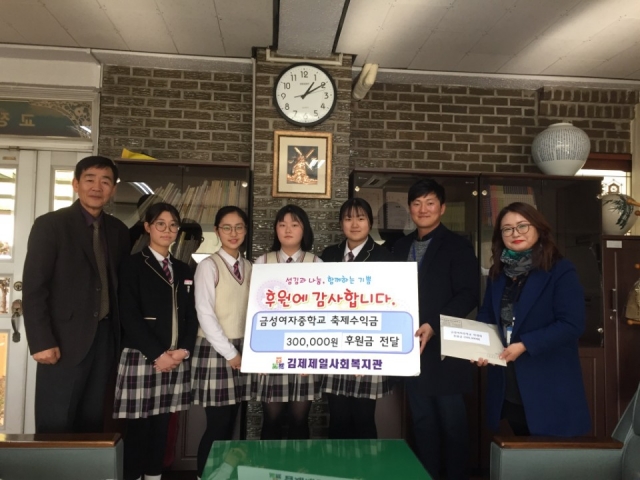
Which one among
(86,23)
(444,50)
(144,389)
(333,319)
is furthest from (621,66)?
(144,389)

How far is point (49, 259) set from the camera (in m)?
2.12

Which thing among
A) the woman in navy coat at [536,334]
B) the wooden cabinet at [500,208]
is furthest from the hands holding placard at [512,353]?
the wooden cabinet at [500,208]

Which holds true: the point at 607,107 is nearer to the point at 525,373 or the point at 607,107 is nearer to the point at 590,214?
the point at 590,214

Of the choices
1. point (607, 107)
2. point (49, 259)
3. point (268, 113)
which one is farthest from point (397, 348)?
point (607, 107)

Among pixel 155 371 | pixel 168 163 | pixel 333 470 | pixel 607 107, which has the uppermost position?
pixel 607 107

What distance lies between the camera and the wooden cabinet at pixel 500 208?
3.15m

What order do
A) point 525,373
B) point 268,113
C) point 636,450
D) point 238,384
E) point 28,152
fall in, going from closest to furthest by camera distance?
point 636,450, point 525,373, point 238,384, point 268,113, point 28,152

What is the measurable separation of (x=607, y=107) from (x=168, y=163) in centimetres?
330

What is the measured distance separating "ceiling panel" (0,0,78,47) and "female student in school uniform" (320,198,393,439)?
2.08 meters

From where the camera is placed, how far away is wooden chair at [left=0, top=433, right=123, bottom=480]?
1612 millimetres

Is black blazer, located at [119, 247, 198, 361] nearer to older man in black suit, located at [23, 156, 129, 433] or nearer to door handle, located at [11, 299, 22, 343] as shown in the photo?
older man in black suit, located at [23, 156, 129, 433]

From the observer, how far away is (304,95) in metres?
3.18

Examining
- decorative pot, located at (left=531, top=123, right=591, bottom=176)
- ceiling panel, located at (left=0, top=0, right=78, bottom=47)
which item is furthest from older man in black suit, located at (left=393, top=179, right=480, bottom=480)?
ceiling panel, located at (left=0, top=0, right=78, bottom=47)

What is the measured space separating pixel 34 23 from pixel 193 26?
0.95m
